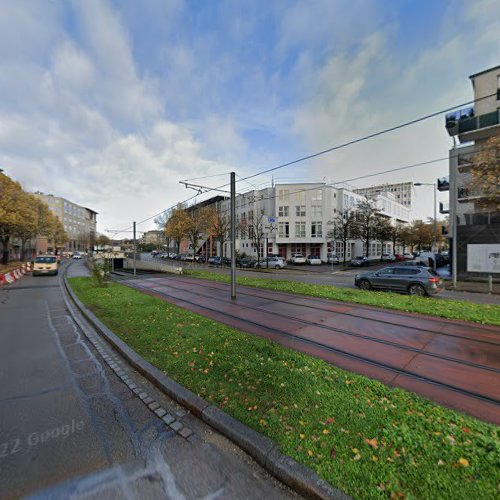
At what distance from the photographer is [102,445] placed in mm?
2723

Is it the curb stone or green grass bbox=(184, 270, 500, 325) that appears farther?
green grass bbox=(184, 270, 500, 325)

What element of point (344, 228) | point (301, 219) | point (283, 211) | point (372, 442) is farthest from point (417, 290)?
point (283, 211)

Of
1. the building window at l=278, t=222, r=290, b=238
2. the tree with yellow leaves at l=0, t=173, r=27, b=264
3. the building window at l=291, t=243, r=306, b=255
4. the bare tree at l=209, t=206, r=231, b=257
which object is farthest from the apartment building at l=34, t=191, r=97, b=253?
the building window at l=291, t=243, r=306, b=255

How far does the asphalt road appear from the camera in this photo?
2197 millimetres

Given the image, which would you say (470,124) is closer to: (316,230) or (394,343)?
(316,230)

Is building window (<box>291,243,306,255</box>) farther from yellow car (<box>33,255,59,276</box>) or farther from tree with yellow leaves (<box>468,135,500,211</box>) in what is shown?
yellow car (<box>33,255,59,276</box>)

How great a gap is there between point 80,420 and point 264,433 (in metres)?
2.38

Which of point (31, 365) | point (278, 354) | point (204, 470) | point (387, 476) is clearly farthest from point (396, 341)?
point (31, 365)

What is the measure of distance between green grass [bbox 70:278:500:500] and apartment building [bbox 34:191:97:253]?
279ft

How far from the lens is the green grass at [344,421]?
6.74 ft

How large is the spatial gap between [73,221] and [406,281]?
109 metres

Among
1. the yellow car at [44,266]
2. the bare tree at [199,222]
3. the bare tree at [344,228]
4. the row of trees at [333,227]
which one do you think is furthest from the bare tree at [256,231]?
the yellow car at [44,266]

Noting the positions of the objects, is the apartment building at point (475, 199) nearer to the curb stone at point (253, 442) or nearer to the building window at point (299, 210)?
the curb stone at point (253, 442)

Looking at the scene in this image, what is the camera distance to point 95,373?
4434mm
